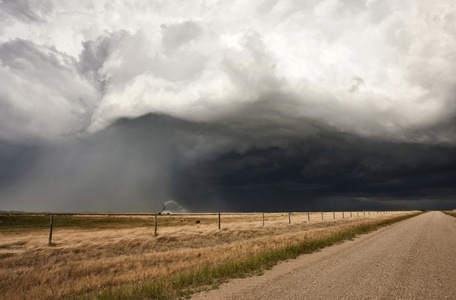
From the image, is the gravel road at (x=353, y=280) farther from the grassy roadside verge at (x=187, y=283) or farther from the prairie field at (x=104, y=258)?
the prairie field at (x=104, y=258)

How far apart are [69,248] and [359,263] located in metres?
22.4

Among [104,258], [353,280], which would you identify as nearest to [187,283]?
[353,280]

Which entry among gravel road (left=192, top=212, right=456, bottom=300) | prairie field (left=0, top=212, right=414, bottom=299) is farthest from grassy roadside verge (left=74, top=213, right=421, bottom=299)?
prairie field (left=0, top=212, right=414, bottom=299)

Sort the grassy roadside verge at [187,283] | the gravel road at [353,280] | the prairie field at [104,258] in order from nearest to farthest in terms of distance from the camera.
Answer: the gravel road at [353,280], the grassy roadside verge at [187,283], the prairie field at [104,258]

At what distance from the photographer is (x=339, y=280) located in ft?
29.8

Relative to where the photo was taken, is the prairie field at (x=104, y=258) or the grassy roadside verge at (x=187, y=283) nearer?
the grassy roadside verge at (x=187, y=283)

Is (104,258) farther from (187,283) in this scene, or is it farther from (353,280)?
(353,280)

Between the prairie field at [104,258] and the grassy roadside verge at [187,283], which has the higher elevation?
the grassy roadside verge at [187,283]

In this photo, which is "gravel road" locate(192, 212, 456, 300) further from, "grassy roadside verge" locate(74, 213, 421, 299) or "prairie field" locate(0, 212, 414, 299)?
"prairie field" locate(0, 212, 414, 299)

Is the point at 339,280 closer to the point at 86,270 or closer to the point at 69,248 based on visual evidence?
the point at 86,270

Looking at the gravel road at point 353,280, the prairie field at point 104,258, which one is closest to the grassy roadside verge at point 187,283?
the gravel road at point 353,280

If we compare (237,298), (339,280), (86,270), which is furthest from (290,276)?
(86,270)

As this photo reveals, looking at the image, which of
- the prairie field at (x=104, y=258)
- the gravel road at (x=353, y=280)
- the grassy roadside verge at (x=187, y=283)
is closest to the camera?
the gravel road at (x=353, y=280)

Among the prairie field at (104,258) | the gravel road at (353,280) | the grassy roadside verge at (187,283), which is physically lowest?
the prairie field at (104,258)
